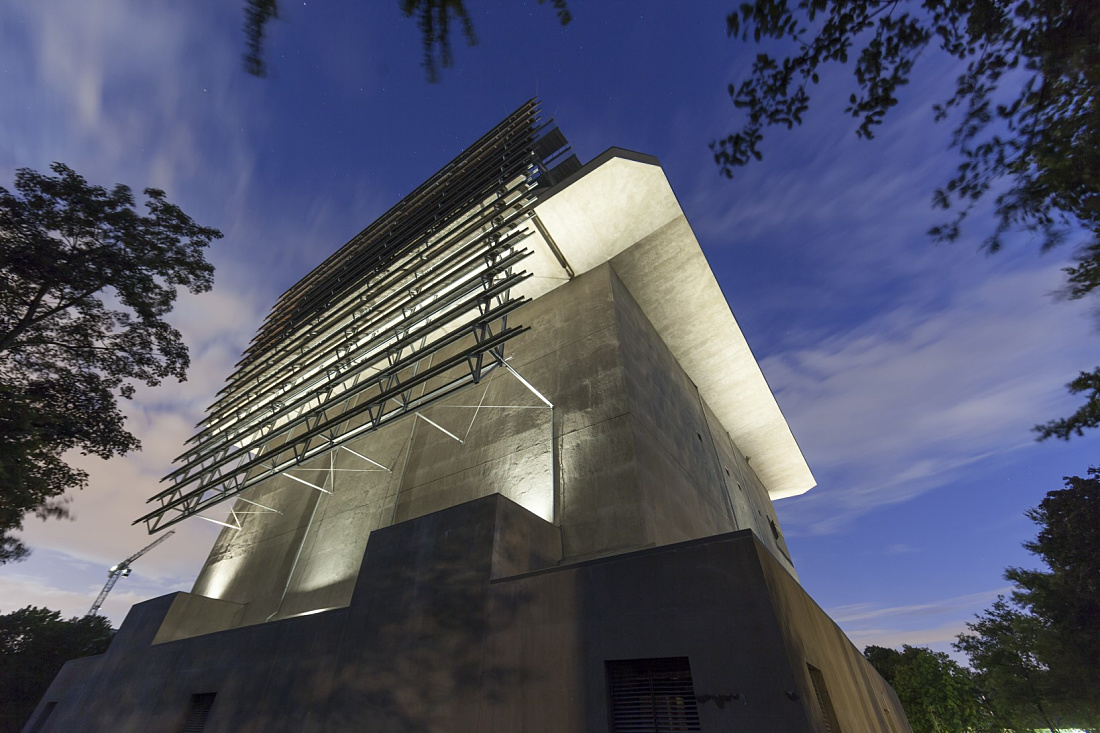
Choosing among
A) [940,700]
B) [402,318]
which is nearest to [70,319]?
[402,318]

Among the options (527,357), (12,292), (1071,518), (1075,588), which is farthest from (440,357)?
(1075,588)

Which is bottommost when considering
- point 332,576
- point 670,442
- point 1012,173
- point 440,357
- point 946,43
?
point 332,576

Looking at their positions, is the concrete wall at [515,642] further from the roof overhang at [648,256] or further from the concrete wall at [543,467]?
the roof overhang at [648,256]

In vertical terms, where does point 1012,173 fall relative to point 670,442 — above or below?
below

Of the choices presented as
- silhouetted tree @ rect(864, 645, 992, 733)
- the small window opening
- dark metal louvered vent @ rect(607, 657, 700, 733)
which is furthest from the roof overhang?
silhouetted tree @ rect(864, 645, 992, 733)

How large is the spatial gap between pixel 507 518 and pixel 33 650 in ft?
152

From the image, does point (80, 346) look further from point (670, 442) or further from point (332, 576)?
point (670, 442)

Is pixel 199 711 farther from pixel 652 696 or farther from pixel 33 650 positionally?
pixel 33 650

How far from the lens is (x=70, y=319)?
12.0m

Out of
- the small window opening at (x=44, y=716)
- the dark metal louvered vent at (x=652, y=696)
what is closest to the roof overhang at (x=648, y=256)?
the dark metal louvered vent at (x=652, y=696)

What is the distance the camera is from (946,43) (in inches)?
150

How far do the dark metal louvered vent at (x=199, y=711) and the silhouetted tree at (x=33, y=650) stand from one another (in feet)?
104

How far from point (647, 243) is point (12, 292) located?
675 inches

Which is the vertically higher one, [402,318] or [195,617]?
[402,318]
